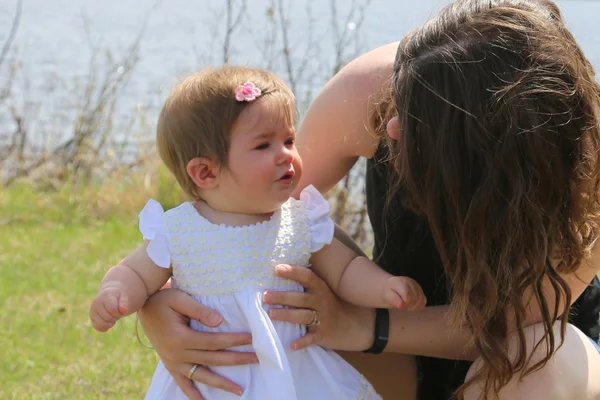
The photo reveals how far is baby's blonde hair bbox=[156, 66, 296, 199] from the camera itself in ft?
6.92

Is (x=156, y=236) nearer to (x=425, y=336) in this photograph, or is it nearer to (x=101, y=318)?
(x=101, y=318)

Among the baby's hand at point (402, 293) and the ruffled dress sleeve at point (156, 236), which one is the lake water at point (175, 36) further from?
the baby's hand at point (402, 293)

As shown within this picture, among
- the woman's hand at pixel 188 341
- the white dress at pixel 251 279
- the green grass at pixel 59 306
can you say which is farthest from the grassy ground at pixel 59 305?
the white dress at pixel 251 279

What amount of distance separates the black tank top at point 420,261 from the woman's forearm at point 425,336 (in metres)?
0.15

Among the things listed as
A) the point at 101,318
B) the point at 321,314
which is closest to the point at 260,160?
the point at 321,314

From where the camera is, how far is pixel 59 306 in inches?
151

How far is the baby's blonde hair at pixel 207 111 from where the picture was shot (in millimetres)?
2109

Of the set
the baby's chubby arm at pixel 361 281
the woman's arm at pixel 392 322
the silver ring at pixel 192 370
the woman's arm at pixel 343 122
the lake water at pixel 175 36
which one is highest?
the woman's arm at pixel 343 122

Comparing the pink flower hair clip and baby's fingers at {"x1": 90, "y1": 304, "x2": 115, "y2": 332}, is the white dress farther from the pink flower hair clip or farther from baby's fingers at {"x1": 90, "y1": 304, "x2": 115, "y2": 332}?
the pink flower hair clip

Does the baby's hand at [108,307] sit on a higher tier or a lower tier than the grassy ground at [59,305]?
higher

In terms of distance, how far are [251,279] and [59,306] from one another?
191 cm

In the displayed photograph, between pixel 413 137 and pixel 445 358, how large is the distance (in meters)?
0.75

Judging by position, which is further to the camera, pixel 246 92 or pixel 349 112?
pixel 349 112

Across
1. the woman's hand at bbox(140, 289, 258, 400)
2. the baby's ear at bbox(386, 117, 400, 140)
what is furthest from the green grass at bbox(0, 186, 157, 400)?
the baby's ear at bbox(386, 117, 400, 140)
